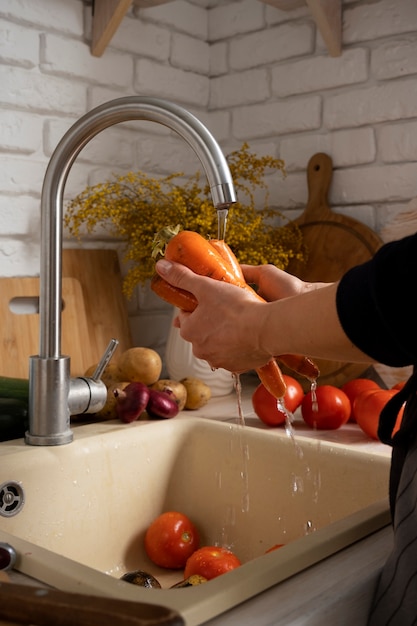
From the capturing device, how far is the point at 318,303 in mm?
583

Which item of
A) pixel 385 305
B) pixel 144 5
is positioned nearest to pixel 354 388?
pixel 385 305

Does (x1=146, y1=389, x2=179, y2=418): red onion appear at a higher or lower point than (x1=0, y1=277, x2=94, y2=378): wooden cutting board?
lower

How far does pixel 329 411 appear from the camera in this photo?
45.8 inches

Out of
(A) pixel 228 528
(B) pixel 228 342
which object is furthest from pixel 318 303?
(A) pixel 228 528

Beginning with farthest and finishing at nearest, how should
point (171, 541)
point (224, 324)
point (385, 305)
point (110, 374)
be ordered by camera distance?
1. point (110, 374)
2. point (171, 541)
3. point (224, 324)
4. point (385, 305)

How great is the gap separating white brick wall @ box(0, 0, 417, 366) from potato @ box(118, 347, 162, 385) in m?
0.28

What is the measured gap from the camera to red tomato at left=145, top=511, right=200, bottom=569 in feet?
3.29

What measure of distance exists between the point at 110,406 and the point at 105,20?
728mm

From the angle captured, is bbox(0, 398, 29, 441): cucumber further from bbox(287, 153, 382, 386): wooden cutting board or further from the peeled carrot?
bbox(287, 153, 382, 386): wooden cutting board

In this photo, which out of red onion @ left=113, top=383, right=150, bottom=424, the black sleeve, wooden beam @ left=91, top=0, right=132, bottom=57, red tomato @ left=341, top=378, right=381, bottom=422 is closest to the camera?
the black sleeve

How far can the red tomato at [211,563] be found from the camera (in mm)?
868

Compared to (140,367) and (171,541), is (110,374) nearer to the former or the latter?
(140,367)

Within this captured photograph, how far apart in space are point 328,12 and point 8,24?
59cm

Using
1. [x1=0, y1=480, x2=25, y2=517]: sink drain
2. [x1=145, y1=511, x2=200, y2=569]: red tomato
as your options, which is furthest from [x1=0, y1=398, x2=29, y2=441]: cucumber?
[x1=145, y1=511, x2=200, y2=569]: red tomato
